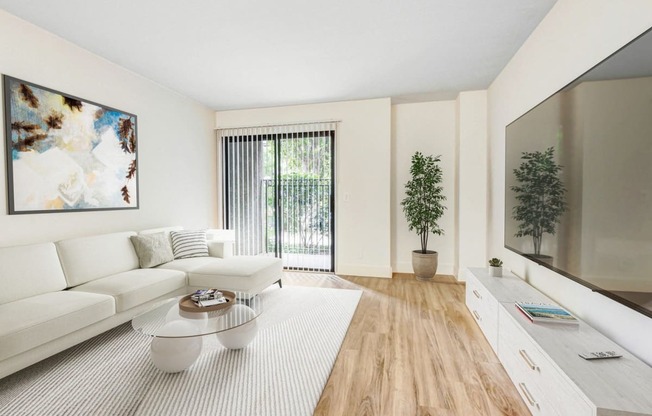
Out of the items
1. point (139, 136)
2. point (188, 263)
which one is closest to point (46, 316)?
point (188, 263)

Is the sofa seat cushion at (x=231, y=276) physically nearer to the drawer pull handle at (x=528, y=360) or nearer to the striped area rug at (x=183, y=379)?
the striped area rug at (x=183, y=379)

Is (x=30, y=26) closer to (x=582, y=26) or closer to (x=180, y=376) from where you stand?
(x=180, y=376)

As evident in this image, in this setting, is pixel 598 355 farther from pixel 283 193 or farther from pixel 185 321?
pixel 283 193

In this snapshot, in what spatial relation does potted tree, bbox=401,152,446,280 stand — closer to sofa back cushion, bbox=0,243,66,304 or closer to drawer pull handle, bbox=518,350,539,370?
drawer pull handle, bbox=518,350,539,370

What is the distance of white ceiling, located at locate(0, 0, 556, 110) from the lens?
231 centimetres

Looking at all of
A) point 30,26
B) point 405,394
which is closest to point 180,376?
point 405,394

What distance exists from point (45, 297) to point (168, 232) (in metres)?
1.54

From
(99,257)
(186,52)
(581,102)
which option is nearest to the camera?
(581,102)

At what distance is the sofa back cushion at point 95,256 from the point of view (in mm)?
2576

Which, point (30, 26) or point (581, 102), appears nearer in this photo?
point (581, 102)

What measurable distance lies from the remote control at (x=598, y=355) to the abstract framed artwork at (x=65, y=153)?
3937 millimetres

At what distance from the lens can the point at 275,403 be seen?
1698mm

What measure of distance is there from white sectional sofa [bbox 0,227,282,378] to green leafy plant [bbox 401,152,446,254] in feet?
6.84

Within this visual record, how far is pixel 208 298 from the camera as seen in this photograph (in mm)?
2301
